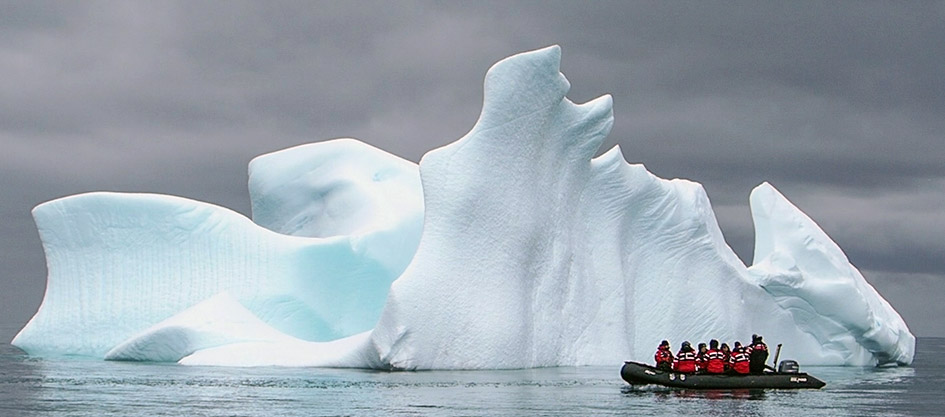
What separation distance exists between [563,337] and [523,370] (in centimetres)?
195

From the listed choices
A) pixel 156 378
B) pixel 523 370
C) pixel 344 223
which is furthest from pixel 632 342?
pixel 156 378

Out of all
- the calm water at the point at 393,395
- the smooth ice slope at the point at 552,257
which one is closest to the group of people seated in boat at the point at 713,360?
the calm water at the point at 393,395

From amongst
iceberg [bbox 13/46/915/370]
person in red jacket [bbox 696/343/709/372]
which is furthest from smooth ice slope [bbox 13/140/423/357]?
person in red jacket [bbox 696/343/709/372]

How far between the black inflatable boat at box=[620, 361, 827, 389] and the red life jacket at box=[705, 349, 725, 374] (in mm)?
217

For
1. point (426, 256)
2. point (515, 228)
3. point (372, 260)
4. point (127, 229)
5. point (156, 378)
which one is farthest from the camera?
point (372, 260)

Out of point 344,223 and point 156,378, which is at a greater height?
point 344,223

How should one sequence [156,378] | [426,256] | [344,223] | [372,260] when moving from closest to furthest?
1. [156,378]
2. [426,256]
3. [372,260]
4. [344,223]

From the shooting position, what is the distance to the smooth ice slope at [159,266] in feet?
90.4

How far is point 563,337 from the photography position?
26.4 m

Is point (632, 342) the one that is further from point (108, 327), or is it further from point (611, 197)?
point (108, 327)

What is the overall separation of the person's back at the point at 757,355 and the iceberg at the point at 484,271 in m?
4.78

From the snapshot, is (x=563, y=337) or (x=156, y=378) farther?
(x=563, y=337)

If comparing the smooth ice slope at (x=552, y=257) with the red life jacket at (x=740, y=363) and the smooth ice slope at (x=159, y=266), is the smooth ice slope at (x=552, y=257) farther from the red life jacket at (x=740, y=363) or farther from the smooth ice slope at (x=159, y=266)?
the smooth ice slope at (x=159, y=266)

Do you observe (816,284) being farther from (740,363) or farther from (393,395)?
(393,395)
